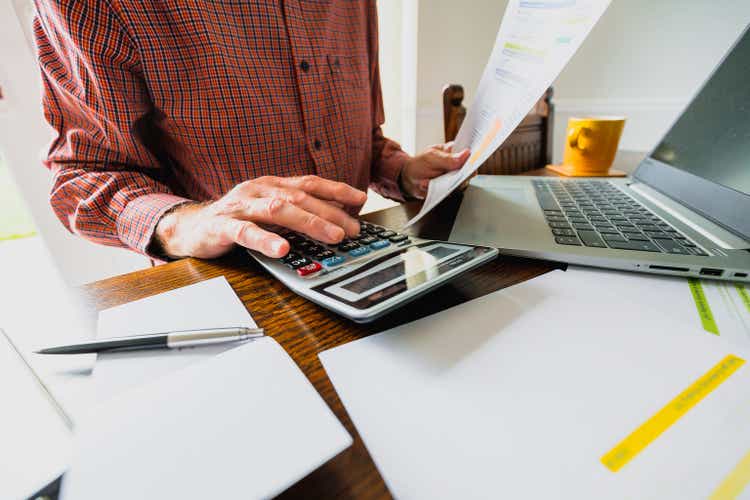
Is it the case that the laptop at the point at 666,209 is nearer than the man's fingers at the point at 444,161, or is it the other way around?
the laptop at the point at 666,209

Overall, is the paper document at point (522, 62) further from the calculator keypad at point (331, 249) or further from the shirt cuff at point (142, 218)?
the shirt cuff at point (142, 218)

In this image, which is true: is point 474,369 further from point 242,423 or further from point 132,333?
point 132,333

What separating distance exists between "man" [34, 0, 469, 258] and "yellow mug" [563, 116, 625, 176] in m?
0.28

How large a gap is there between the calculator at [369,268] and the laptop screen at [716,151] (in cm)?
25

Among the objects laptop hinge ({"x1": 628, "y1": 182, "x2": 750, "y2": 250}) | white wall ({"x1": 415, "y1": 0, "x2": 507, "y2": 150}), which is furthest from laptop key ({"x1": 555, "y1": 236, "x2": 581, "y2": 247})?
white wall ({"x1": 415, "y1": 0, "x2": 507, "y2": 150})

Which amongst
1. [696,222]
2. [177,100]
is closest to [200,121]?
[177,100]

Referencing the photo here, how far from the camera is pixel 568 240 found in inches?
12.1

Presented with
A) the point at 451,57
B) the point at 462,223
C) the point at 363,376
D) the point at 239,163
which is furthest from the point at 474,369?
the point at 451,57

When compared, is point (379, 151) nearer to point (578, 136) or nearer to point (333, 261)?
point (578, 136)

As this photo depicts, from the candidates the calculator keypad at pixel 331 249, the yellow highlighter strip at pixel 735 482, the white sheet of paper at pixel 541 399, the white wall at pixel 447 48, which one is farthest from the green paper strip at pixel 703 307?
the white wall at pixel 447 48

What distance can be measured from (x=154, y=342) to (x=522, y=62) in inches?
15.6

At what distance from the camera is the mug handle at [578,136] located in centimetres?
61

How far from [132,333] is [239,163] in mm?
337

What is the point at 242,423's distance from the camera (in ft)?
0.44
